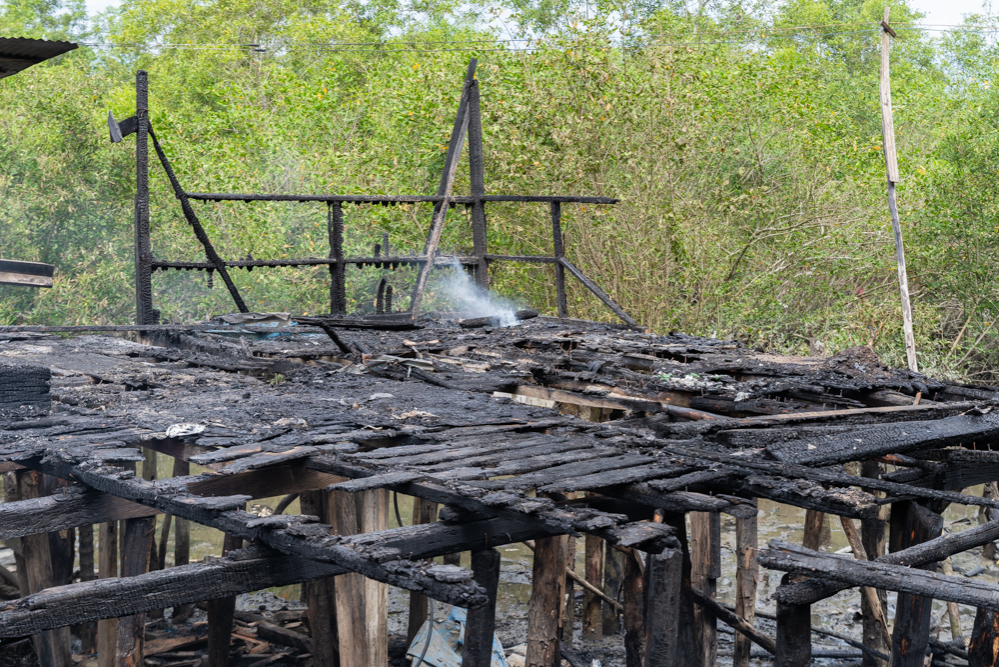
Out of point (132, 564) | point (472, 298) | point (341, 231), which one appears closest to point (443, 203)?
point (472, 298)

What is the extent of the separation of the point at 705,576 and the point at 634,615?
2.15 ft

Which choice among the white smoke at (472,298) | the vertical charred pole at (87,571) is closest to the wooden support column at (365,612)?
the vertical charred pole at (87,571)

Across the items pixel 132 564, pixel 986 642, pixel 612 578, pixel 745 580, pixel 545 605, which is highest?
pixel 132 564

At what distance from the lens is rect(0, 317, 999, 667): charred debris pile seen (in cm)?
375

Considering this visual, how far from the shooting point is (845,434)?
5.27 metres

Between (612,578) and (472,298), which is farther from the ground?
(472,298)

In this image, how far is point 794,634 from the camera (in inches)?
148

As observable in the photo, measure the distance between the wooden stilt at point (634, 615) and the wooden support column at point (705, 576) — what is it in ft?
1.12

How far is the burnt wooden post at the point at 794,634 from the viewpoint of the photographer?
12.3 ft

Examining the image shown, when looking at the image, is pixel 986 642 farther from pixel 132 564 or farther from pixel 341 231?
pixel 341 231

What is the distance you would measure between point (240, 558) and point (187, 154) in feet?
53.4

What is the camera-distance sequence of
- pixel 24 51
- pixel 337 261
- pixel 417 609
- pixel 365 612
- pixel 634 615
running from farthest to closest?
pixel 337 261 → pixel 417 609 → pixel 634 615 → pixel 365 612 → pixel 24 51

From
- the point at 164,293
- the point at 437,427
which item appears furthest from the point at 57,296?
the point at 437,427

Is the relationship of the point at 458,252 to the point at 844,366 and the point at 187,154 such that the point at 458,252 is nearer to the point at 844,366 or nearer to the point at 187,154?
the point at 187,154
